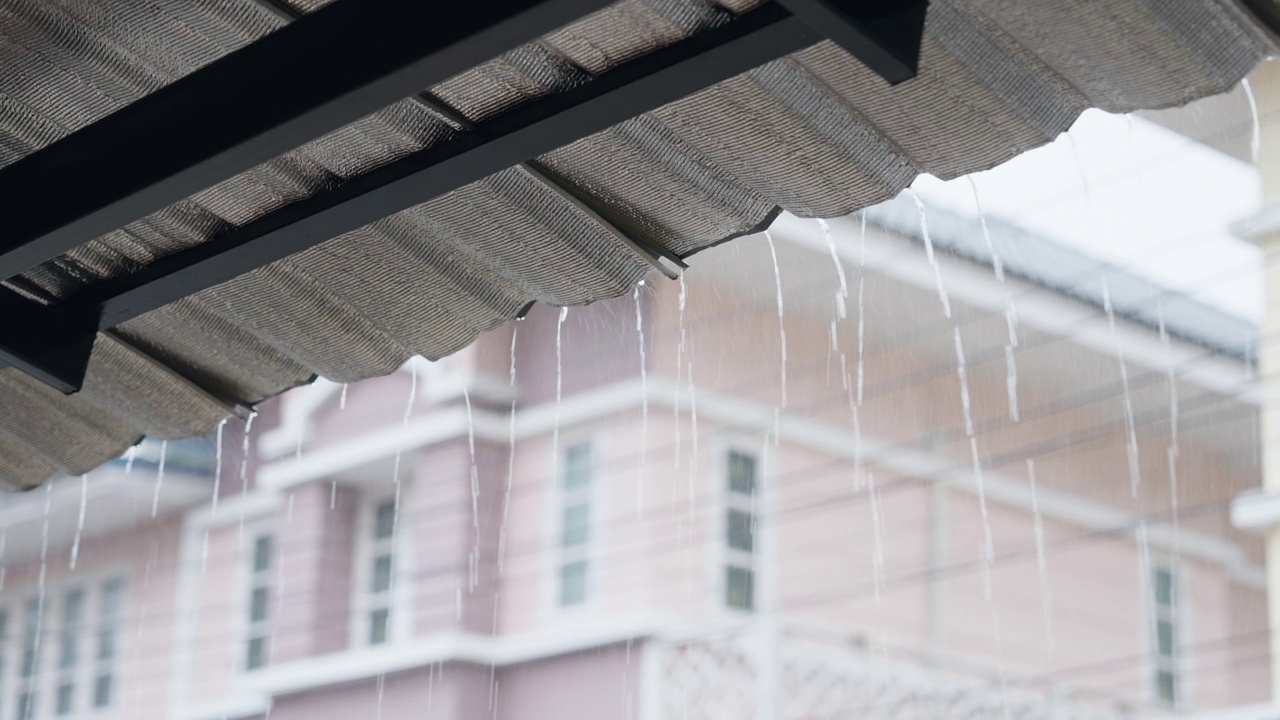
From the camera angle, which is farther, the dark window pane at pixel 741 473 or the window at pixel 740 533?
the dark window pane at pixel 741 473

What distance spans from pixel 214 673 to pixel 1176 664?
340 inches

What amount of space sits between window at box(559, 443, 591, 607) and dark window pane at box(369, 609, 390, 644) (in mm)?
1682

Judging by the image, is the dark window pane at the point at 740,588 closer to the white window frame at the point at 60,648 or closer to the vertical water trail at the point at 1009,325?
the vertical water trail at the point at 1009,325

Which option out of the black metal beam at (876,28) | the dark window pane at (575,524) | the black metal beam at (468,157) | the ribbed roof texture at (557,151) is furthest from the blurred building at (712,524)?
the black metal beam at (876,28)

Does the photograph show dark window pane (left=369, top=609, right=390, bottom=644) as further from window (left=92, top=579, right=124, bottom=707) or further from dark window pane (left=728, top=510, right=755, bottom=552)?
window (left=92, top=579, right=124, bottom=707)

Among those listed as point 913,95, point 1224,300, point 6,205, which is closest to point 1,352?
point 6,205

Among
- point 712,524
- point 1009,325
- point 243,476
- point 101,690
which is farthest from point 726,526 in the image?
point 101,690

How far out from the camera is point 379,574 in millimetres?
12047

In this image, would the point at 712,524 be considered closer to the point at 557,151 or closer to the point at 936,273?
the point at 936,273

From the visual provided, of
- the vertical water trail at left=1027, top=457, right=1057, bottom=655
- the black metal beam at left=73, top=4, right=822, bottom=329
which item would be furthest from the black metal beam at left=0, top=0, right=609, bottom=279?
the vertical water trail at left=1027, top=457, right=1057, bottom=655

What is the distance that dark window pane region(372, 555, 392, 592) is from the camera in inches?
469

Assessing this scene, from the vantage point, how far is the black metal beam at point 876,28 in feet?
4.79

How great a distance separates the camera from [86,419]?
110 inches

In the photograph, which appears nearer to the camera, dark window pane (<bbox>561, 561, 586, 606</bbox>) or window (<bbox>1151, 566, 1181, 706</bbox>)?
dark window pane (<bbox>561, 561, 586, 606</bbox>)
